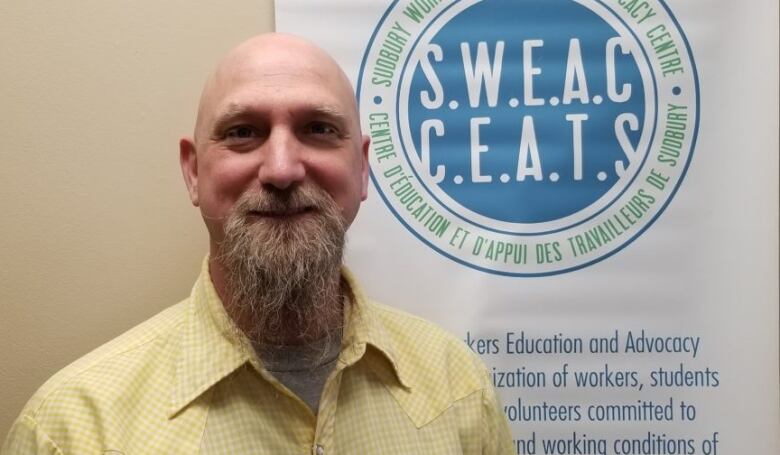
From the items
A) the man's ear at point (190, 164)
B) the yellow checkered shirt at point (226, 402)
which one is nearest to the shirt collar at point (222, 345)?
the yellow checkered shirt at point (226, 402)

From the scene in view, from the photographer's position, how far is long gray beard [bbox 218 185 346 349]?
33.2 inches

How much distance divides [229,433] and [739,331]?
0.86 metres

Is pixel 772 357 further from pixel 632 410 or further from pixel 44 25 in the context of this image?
pixel 44 25

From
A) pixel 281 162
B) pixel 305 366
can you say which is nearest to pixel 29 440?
pixel 305 366

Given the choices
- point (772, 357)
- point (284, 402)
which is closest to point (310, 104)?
point (284, 402)

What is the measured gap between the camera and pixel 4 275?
1157 millimetres

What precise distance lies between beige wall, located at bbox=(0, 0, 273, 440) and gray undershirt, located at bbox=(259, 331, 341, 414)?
38cm

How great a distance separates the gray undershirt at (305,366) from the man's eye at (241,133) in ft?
0.91

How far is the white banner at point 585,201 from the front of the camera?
45.4 inches

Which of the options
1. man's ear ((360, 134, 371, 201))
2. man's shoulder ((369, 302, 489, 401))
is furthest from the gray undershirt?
man's ear ((360, 134, 371, 201))

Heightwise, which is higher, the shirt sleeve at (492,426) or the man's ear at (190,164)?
the man's ear at (190,164)

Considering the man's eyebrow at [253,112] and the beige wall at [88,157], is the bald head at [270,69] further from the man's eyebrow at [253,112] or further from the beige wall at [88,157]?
the beige wall at [88,157]

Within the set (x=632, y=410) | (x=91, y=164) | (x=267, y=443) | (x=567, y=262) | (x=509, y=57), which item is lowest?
(x=632, y=410)

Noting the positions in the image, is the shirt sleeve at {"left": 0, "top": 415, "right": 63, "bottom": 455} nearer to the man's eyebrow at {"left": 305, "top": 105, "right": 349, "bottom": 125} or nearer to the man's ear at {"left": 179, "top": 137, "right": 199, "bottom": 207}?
the man's ear at {"left": 179, "top": 137, "right": 199, "bottom": 207}
